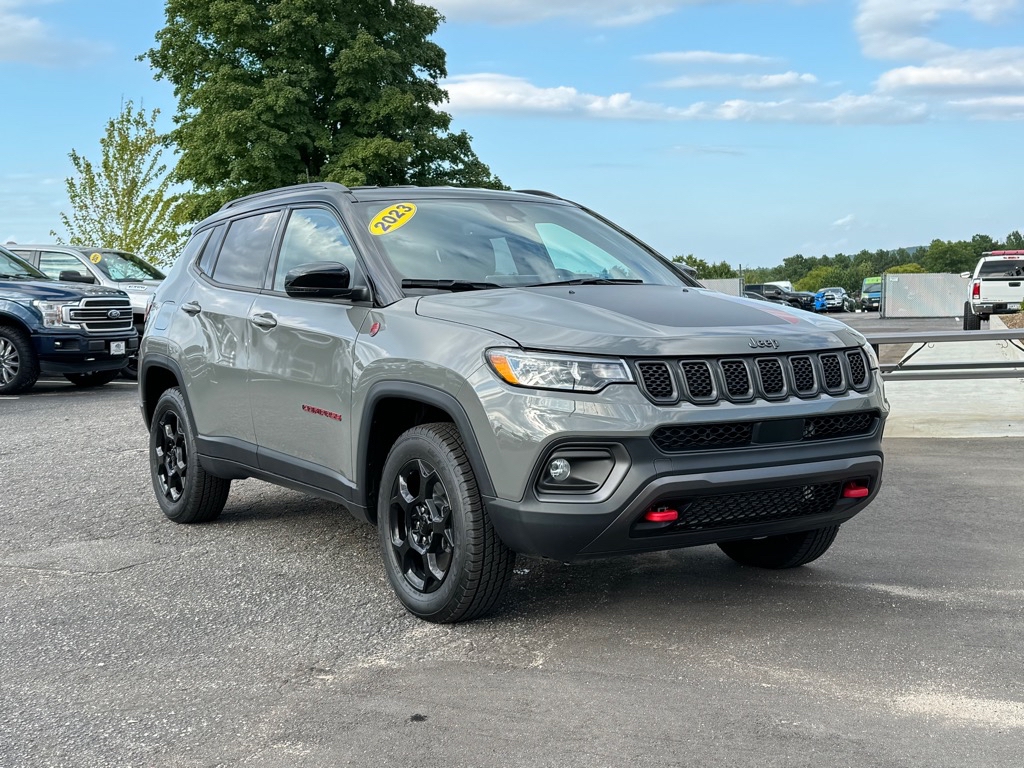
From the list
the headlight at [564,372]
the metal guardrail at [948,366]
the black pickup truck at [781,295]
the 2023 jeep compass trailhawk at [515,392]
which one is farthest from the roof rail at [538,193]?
the black pickup truck at [781,295]

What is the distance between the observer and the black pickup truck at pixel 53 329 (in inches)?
576

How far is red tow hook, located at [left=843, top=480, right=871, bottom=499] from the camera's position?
457cm

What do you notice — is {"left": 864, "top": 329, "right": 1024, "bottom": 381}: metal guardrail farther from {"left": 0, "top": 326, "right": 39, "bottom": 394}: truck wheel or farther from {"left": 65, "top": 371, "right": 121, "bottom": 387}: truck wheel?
{"left": 65, "top": 371, "right": 121, "bottom": 387}: truck wheel

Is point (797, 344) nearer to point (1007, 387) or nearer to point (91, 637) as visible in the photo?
point (91, 637)

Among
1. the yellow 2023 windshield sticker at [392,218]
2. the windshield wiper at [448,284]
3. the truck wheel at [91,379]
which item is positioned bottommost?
the truck wheel at [91,379]

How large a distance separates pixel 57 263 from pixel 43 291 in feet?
12.6

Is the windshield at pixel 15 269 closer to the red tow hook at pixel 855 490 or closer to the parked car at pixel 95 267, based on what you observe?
the parked car at pixel 95 267

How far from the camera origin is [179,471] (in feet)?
22.2

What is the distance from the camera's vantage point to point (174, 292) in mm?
6824

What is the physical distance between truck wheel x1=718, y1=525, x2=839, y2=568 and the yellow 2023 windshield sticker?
2195mm

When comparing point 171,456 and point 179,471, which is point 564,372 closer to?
point 179,471

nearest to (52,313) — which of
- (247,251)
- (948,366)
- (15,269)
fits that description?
(15,269)

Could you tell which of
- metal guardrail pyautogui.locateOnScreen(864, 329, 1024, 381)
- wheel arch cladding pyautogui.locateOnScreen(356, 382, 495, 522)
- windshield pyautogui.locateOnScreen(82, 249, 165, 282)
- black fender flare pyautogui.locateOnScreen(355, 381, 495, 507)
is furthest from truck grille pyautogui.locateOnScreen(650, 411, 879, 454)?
windshield pyautogui.locateOnScreen(82, 249, 165, 282)

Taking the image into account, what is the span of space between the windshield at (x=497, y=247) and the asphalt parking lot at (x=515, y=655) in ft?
4.60
